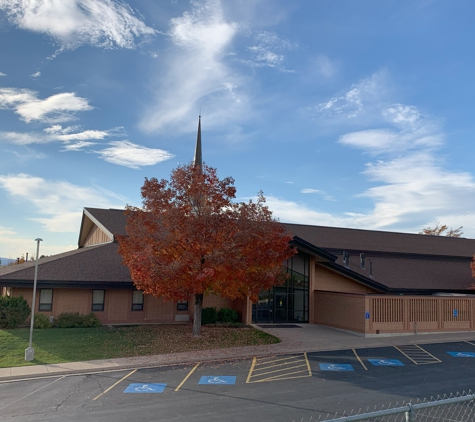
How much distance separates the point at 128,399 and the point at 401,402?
7515mm

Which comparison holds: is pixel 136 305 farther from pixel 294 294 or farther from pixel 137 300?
pixel 294 294

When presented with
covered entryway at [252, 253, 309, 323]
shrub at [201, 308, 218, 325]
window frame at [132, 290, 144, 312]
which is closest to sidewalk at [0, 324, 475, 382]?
covered entryway at [252, 253, 309, 323]

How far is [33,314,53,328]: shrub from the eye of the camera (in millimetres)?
24703

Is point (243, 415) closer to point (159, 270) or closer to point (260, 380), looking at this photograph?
point (260, 380)

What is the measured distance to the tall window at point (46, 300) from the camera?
26.0 m

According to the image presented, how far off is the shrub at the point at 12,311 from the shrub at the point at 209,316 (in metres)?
9.97

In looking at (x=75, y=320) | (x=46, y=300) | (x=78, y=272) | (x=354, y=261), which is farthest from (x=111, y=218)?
(x=354, y=261)

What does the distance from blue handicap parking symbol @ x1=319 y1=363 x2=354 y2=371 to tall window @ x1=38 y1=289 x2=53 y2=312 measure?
16.2m

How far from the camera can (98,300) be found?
27.5 m

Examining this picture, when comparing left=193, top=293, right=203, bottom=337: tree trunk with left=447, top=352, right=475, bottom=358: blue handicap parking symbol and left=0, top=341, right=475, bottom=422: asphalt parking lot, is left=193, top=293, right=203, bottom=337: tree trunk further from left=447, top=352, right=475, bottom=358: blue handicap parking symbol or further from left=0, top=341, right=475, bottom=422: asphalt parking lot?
left=447, top=352, right=475, bottom=358: blue handicap parking symbol

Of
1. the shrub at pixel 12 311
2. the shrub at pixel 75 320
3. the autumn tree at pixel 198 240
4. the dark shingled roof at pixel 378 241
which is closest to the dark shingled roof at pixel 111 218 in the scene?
the shrub at pixel 75 320

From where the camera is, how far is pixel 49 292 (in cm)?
2631

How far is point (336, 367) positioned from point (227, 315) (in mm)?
12698

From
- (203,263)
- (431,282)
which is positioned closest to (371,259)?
(431,282)
